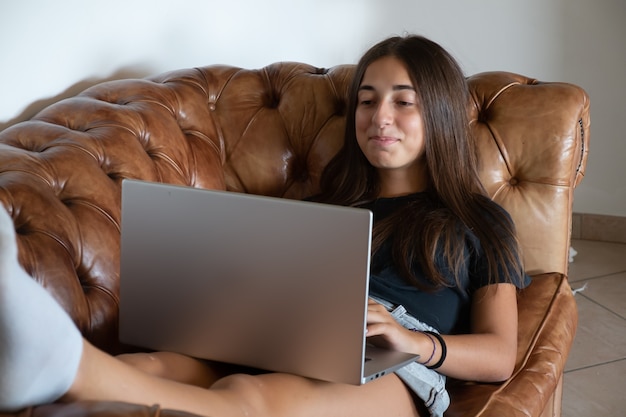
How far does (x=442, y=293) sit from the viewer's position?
153cm

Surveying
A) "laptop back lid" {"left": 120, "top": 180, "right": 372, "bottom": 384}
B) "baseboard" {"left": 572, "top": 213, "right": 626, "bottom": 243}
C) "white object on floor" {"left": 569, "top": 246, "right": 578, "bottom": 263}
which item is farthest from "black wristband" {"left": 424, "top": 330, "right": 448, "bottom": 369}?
"baseboard" {"left": 572, "top": 213, "right": 626, "bottom": 243}

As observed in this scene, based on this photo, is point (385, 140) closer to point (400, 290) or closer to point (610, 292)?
point (400, 290)

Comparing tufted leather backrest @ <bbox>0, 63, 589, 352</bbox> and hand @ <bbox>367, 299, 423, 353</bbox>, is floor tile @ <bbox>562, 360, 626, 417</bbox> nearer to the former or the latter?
tufted leather backrest @ <bbox>0, 63, 589, 352</bbox>

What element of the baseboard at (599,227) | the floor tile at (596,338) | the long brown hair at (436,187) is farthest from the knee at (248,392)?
the baseboard at (599,227)

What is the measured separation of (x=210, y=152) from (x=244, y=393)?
80cm

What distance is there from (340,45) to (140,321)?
5.58ft

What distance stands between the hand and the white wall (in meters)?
0.87

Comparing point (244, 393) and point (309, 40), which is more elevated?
point (309, 40)

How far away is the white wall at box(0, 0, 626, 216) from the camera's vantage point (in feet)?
5.75

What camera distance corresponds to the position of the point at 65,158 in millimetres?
1500

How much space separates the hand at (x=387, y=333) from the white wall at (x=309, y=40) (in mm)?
873

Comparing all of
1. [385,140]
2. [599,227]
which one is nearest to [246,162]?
[385,140]

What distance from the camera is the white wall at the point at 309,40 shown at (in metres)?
1.75

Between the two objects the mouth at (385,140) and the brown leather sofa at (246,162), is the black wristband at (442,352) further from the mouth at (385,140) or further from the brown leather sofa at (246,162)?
the mouth at (385,140)
